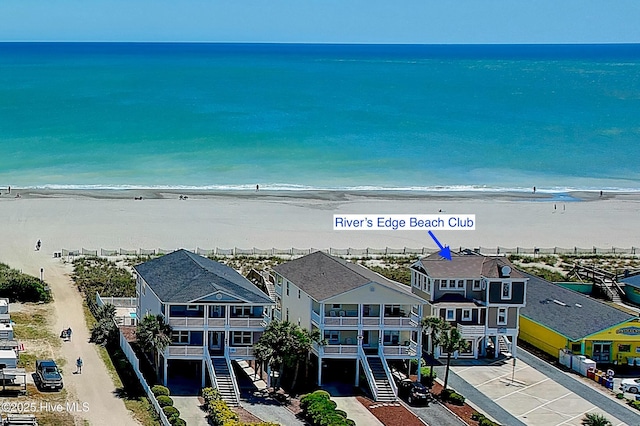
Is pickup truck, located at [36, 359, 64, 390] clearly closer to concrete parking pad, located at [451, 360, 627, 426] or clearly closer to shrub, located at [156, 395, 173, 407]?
shrub, located at [156, 395, 173, 407]

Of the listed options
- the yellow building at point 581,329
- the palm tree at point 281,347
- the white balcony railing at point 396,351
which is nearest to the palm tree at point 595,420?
the white balcony railing at point 396,351

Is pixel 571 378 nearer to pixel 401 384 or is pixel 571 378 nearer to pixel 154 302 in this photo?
pixel 401 384

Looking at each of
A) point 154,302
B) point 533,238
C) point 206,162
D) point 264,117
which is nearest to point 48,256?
point 154,302

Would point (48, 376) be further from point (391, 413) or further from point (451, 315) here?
point (451, 315)

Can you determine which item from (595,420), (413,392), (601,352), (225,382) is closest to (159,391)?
(225,382)

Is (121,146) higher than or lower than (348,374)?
higher

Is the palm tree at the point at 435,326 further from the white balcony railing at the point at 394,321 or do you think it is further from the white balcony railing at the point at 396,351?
the white balcony railing at the point at 396,351

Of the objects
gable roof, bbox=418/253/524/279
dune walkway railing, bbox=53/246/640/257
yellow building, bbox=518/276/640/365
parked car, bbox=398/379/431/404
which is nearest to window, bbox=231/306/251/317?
parked car, bbox=398/379/431/404

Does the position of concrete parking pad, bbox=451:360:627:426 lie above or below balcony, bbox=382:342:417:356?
below
